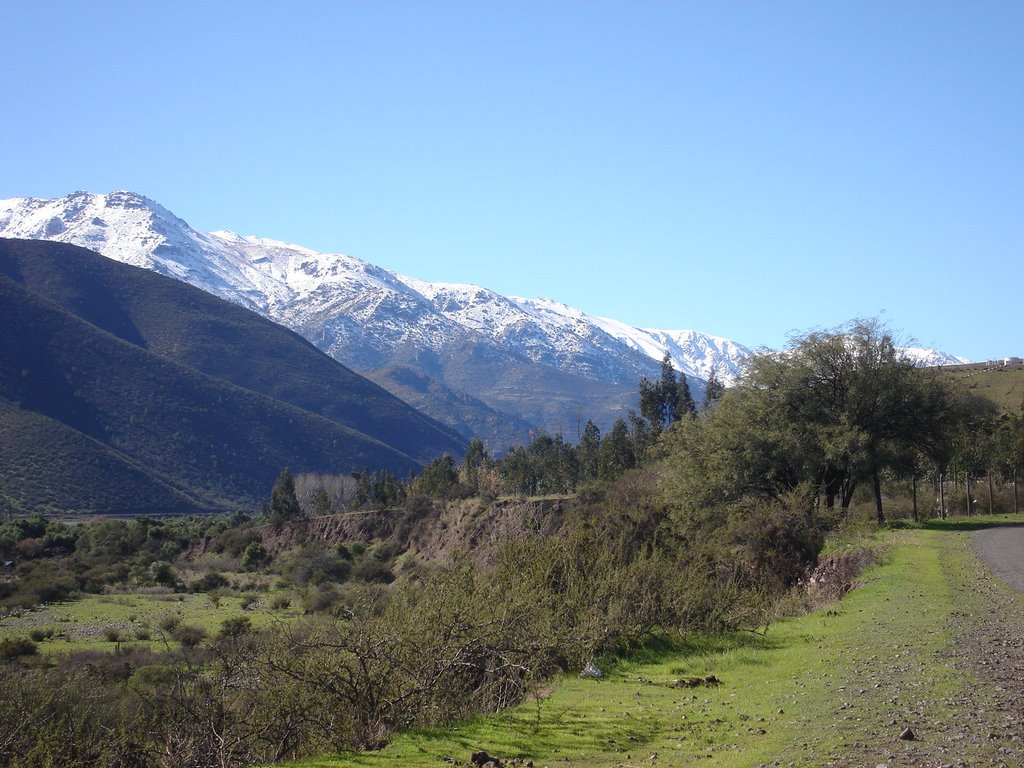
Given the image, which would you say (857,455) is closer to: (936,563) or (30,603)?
(936,563)

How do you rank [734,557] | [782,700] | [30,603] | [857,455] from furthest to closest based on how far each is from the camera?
[30,603] < [857,455] < [734,557] < [782,700]

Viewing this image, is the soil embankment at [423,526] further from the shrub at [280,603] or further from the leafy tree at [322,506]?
the shrub at [280,603]

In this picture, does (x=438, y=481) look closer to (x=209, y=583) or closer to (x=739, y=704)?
(x=209, y=583)

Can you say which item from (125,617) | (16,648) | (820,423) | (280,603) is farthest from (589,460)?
(16,648)

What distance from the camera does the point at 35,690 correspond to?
1424 cm

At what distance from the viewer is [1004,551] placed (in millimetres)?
26141

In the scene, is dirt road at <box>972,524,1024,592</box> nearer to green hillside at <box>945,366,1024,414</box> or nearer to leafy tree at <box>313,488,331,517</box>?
green hillside at <box>945,366,1024,414</box>

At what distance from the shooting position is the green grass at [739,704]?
10.1m

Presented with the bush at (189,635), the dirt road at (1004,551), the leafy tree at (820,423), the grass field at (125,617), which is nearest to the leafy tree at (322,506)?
the grass field at (125,617)

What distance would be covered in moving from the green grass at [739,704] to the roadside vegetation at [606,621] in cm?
8

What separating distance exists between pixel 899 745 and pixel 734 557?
17.3 metres

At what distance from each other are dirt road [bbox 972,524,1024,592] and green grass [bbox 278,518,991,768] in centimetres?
307

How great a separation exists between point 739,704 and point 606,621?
5.80 metres

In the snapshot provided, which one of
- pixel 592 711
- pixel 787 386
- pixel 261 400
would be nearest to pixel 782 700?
pixel 592 711
